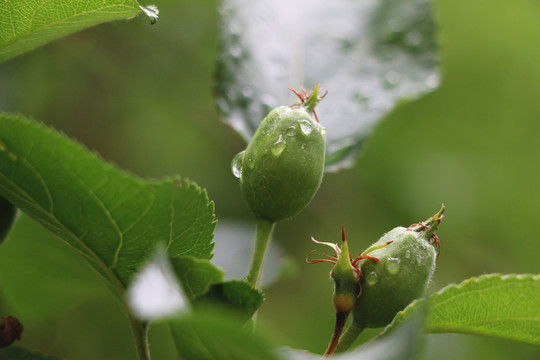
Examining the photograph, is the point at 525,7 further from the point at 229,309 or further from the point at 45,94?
the point at 229,309

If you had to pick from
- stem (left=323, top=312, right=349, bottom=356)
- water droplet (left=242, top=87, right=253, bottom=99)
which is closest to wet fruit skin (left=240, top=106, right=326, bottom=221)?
stem (left=323, top=312, right=349, bottom=356)

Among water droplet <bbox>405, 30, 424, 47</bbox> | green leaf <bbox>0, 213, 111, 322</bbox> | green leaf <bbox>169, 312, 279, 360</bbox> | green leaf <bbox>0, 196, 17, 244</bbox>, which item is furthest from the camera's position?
water droplet <bbox>405, 30, 424, 47</bbox>

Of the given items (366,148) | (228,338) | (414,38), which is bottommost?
(228,338)

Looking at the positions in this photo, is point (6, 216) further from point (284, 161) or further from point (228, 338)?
point (228, 338)

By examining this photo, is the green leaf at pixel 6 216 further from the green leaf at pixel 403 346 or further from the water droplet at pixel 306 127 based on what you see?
the green leaf at pixel 403 346

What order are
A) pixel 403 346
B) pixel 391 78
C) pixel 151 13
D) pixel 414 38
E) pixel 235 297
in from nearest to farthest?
pixel 403 346 → pixel 235 297 → pixel 151 13 → pixel 391 78 → pixel 414 38

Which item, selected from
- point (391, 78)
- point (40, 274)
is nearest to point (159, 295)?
point (40, 274)

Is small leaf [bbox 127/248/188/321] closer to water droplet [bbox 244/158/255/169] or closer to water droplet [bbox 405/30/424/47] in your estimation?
water droplet [bbox 244/158/255/169]

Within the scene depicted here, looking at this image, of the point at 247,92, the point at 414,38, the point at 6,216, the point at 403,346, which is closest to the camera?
the point at 403,346

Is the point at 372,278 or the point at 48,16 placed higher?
the point at 48,16
